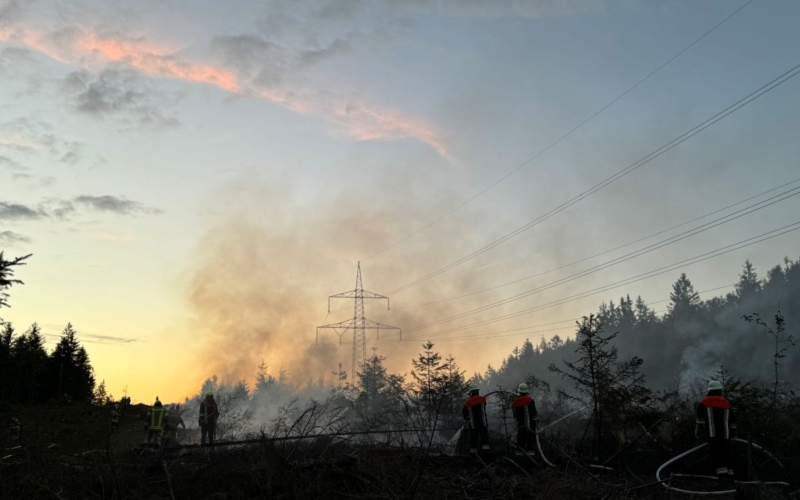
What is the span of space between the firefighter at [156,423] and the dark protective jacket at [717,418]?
1483cm

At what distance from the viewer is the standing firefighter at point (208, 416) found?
55.6ft

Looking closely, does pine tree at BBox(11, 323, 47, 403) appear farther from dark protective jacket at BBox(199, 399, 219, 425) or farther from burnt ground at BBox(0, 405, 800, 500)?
burnt ground at BBox(0, 405, 800, 500)

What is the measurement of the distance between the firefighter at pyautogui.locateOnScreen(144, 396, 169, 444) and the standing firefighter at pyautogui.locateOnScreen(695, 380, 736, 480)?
48.4 ft

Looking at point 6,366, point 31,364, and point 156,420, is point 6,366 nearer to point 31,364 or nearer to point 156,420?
point 31,364

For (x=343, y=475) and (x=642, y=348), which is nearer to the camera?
(x=343, y=475)

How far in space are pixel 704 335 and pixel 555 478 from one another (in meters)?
96.3

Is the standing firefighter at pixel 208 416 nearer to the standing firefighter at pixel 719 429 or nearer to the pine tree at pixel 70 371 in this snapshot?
the standing firefighter at pixel 719 429

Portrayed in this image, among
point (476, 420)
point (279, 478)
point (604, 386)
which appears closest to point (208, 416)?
point (476, 420)

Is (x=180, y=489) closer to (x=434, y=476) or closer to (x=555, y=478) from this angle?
(x=434, y=476)

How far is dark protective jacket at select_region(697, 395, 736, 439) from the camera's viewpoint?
10961mm

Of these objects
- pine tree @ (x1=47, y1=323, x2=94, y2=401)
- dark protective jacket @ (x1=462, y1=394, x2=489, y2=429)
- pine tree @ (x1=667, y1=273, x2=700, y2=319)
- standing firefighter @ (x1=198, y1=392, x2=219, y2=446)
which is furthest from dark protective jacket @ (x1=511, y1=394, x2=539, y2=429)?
pine tree @ (x1=667, y1=273, x2=700, y2=319)

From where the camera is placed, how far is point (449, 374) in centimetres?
3089

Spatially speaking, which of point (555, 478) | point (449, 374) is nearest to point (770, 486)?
point (555, 478)

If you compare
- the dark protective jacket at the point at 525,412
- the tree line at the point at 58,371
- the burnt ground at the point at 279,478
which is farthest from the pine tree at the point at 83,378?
the dark protective jacket at the point at 525,412
